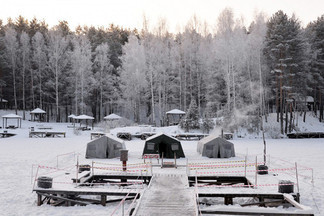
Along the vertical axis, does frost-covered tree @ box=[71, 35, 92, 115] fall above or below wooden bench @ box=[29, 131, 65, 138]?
above

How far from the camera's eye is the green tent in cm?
2633

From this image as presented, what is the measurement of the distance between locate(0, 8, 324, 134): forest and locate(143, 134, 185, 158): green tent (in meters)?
20.1

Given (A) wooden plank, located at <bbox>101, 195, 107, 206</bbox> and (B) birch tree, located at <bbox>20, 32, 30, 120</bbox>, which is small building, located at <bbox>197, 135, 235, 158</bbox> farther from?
(B) birch tree, located at <bbox>20, 32, 30, 120</bbox>

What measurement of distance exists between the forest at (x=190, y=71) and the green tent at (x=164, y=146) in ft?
65.8

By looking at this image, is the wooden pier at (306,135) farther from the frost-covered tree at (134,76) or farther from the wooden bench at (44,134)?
the wooden bench at (44,134)

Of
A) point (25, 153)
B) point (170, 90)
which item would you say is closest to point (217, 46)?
point (170, 90)

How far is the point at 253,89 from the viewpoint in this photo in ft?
152

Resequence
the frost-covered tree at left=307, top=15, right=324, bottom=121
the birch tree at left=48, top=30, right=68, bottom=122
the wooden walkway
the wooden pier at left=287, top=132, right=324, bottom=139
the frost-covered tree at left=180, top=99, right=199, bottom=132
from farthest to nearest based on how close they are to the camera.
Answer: the birch tree at left=48, top=30, right=68, bottom=122 → the frost-covered tree at left=307, top=15, right=324, bottom=121 → the frost-covered tree at left=180, top=99, right=199, bottom=132 → the wooden pier at left=287, top=132, right=324, bottom=139 → the wooden walkway

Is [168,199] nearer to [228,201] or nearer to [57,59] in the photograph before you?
[228,201]

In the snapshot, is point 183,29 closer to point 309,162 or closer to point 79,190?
point 309,162

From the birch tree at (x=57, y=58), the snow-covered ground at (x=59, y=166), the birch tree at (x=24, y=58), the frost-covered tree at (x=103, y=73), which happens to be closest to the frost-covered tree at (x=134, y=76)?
the frost-covered tree at (x=103, y=73)

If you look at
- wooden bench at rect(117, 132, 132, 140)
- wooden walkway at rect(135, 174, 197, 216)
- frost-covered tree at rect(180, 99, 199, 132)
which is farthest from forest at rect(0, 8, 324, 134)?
wooden walkway at rect(135, 174, 197, 216)

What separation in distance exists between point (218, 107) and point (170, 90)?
1290 cm

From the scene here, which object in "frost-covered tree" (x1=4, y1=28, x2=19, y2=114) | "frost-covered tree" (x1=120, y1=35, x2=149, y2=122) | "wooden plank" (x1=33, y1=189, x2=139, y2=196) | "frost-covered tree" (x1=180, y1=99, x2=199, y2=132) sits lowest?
"wooden plank" (x1=33, y1=189, x2=139, y2=196)
